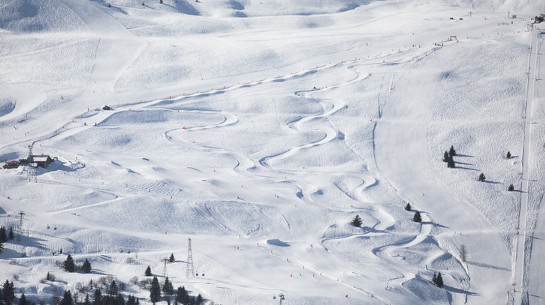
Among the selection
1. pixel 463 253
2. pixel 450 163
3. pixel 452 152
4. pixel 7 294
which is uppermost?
pixel 452 152

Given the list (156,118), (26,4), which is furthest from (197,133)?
(26,4)

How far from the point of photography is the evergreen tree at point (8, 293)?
5772 centimetres

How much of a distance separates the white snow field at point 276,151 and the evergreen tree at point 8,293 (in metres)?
2.19

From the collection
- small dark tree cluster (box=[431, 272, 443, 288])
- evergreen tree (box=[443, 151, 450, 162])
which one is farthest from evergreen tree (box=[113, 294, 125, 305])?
evergreen tree (box=[443, 151, 450, 162])

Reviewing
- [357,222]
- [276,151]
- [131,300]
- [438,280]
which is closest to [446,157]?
[357,222]

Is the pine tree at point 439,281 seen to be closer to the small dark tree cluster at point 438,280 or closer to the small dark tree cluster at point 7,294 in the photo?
the small dark tree cluster at point 438,280

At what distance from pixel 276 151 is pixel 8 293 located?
39.5m

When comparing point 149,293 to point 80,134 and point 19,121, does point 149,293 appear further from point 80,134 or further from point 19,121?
point 19,121

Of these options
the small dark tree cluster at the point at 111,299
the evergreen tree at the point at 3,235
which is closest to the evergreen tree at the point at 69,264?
the small dark tree cluster at the point at 111,299

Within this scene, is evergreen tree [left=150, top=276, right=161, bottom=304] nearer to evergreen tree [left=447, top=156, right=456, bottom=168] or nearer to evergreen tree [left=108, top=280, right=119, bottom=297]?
evergreen tree [left=108, top=280, right=119, bottom=297]

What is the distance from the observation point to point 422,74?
10956 centimetres

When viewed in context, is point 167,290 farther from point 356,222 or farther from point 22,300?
point 356,222

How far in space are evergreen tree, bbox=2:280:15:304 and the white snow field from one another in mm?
2188

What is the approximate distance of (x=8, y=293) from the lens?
58.0 meters
